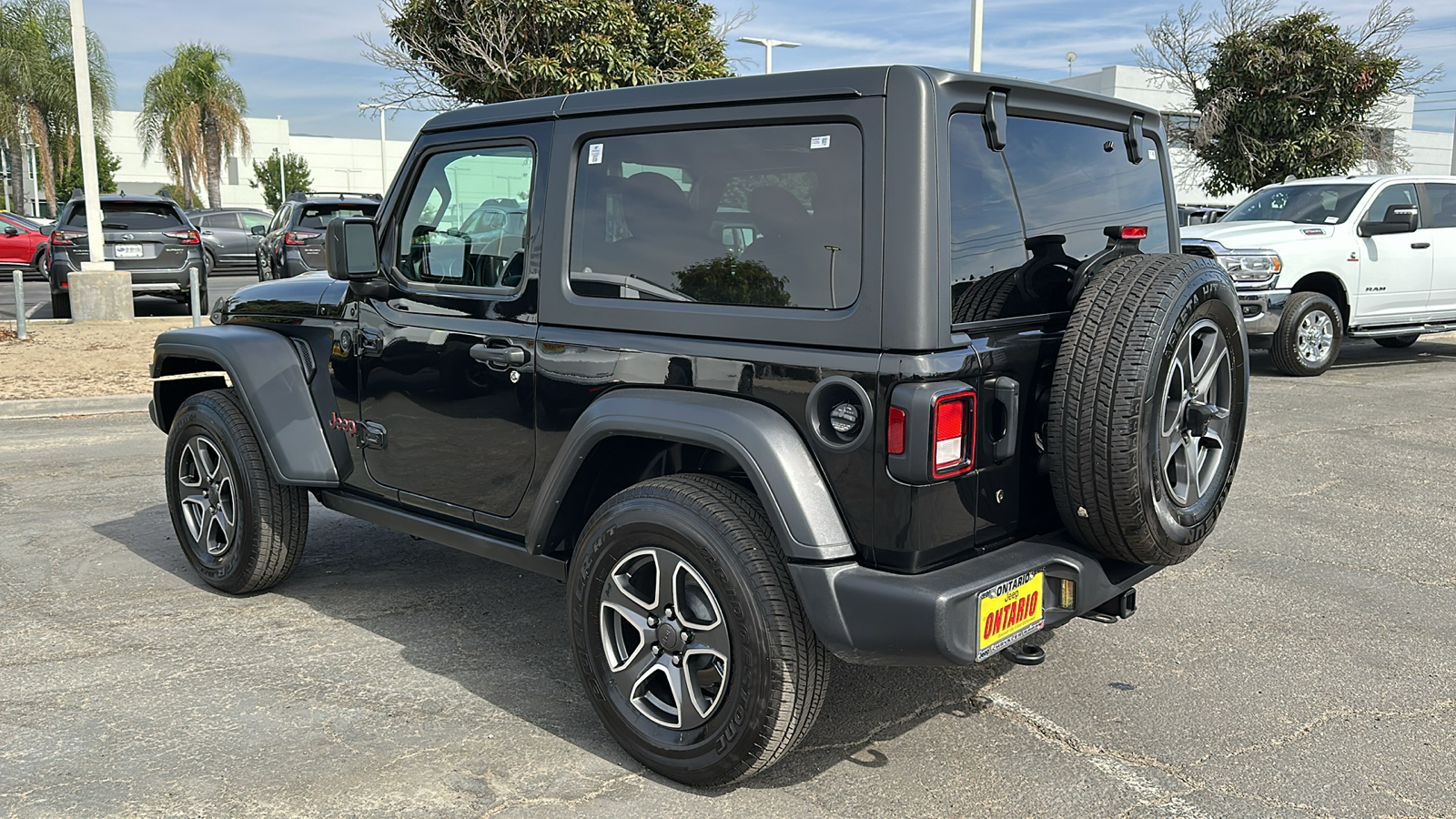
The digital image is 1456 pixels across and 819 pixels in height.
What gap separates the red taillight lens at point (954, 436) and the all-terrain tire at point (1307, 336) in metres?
8.93

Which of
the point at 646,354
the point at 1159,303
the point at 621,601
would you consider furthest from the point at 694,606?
the point at 1159,303

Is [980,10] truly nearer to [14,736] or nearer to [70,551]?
[70,551]

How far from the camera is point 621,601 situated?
3.26m

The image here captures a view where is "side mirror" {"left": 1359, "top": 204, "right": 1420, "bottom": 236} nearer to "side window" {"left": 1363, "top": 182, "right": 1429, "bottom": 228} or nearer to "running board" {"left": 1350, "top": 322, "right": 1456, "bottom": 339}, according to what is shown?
"side window" {"left": 1363, "top": 182, "right": 1429, "bottom": 228}

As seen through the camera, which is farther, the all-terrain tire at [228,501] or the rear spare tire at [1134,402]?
the all-terrain tire at [228,501]

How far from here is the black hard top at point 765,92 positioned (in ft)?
9.50

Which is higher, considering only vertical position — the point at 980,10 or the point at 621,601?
the point at 980,10

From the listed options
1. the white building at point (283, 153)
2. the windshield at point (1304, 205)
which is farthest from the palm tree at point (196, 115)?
the windshield at point (1304, 205)

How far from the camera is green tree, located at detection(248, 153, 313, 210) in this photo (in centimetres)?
7125

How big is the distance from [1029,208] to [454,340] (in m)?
1.89

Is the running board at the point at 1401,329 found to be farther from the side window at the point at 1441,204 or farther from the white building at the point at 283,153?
the white building at the point at 283,153

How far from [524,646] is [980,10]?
11.6m

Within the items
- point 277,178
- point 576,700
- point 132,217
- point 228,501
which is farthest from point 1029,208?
point 277,178

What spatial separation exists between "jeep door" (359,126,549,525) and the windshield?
379 inches
